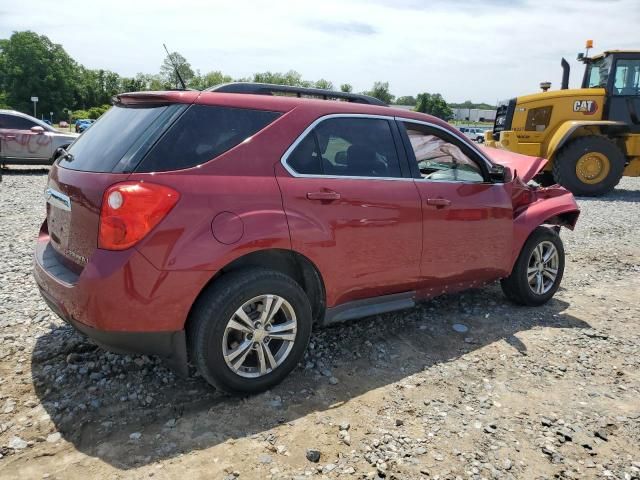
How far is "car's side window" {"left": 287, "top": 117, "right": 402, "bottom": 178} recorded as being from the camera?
3.23 metres

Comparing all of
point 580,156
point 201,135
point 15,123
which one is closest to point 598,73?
point 580,156

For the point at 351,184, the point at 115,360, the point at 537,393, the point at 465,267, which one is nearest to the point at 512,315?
the point at 465,267

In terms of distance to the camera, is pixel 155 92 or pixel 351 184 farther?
pixel 351 184

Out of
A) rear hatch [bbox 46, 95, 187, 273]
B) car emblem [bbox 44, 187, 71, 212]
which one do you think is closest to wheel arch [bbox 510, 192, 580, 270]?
rear hatch [bbox 46, 95, 187, 273]

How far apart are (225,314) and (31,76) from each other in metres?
103

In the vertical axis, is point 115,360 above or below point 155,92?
below

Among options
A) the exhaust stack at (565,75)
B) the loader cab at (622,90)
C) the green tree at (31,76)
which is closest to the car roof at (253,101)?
the loader cab at (622,90)

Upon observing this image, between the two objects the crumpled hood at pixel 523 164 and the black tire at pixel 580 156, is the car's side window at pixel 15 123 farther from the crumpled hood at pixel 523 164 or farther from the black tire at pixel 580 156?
the black tire at pixel 580 156

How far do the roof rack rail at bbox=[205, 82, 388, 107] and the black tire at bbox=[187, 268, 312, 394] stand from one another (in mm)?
1180

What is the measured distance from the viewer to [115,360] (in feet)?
11.2

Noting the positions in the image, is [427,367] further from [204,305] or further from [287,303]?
[204,305]

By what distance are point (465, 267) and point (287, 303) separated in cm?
177

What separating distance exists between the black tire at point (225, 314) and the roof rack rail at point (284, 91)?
1.18 meters

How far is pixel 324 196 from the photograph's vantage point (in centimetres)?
318
